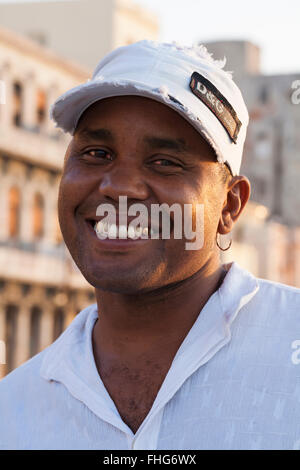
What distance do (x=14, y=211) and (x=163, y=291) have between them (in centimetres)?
2609

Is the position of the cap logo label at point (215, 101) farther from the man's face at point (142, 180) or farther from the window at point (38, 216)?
the window at point (38, 216)

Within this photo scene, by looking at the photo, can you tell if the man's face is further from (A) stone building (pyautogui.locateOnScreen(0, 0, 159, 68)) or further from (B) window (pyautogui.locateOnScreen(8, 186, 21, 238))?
(A) stone building (pyautogui.locateOnScreen(0, 0, 159, 68))

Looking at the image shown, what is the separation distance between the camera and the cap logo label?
2635mm

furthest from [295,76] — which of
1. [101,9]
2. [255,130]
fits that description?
[101,9]

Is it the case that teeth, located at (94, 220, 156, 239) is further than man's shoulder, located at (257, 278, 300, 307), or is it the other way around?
man's shoulder, located at (257, 278, 300, 307)

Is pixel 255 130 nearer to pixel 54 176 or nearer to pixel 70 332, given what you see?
pixel 54 176

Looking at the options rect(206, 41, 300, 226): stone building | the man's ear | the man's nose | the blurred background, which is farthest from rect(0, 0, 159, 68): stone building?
the man's nose

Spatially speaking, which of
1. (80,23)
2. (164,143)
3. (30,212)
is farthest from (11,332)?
(164,143)

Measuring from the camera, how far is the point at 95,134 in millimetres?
2693

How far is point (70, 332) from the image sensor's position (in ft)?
9.83

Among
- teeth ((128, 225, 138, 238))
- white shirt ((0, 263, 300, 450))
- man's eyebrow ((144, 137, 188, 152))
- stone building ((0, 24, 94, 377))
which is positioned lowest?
white shirt ((0, 263, 300, 450))

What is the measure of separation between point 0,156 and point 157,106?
83.4 ft

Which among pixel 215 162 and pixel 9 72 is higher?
pixel 9 72
